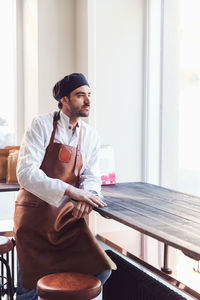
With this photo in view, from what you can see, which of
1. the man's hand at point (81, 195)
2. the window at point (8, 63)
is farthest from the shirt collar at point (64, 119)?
the window at point (8, 63)

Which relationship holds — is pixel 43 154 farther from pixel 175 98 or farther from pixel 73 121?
pixel 175 98

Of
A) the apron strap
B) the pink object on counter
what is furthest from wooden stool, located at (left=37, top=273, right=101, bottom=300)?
the pink object on counter

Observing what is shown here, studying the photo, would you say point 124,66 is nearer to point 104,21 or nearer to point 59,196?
point 104,21

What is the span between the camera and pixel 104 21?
3330 millimetres

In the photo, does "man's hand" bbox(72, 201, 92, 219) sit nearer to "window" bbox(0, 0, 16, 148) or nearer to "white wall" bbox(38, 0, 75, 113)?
Answer: "white wall" bbox(38, 0, 75, 113)

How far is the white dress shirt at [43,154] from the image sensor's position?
2.06m

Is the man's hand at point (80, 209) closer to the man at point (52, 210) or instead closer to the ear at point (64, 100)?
the man at point (52, 210)

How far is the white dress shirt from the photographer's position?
2.06m

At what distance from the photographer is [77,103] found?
7.55 feet

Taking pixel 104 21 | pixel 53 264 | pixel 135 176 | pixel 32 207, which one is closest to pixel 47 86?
pixel 104 21

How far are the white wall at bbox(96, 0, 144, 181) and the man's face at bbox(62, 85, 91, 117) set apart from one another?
3.41ft

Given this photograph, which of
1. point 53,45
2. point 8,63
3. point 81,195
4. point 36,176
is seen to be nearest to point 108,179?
point 81,195

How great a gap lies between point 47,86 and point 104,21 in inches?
29.1

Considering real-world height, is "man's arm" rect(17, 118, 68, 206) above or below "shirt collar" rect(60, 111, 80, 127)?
below
